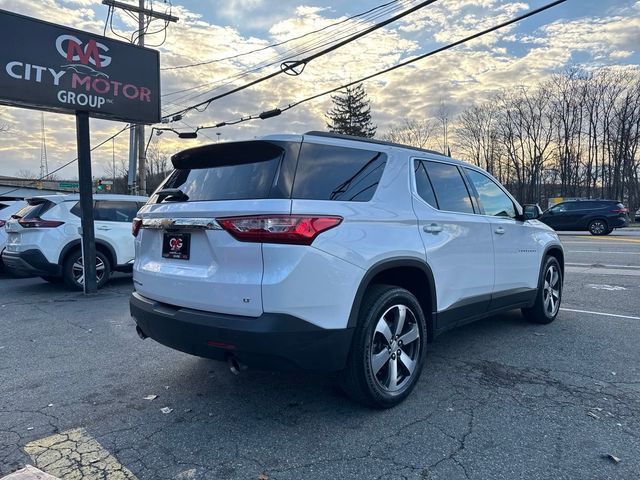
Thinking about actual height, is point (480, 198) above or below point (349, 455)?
above

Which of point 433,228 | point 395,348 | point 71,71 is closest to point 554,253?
point 433,228

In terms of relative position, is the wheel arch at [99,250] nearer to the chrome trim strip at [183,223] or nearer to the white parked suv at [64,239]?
the white parked suv at [64,239]

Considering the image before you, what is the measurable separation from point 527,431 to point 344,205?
1.87 metres

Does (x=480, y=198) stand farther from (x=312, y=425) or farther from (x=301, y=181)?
(x=312, y=425)

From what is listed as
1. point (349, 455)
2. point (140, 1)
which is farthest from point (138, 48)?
point (140, 1)

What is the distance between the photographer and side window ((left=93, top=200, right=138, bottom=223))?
8.81 meters

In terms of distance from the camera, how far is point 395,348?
3367 millimetres

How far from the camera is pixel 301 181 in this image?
114 inches

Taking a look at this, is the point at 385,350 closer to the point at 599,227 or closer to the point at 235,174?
the point at 235,174

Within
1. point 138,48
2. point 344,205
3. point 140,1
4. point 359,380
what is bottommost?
point 359,380

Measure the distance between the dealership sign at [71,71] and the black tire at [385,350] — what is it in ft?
23.7

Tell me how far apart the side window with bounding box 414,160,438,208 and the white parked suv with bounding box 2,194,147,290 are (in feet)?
22.2

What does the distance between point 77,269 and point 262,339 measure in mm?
7119

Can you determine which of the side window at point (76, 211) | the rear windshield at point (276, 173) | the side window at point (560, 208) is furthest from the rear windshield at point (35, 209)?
the side window at point (560, 208)
